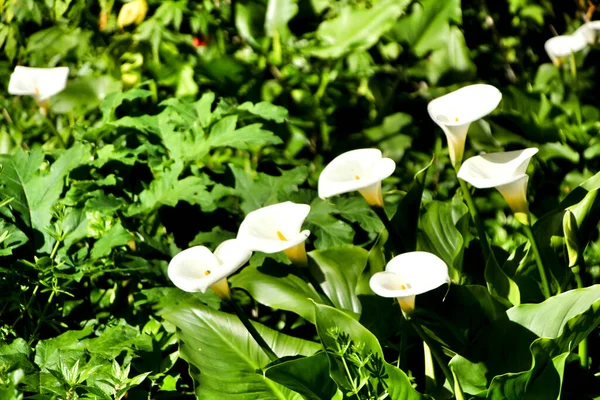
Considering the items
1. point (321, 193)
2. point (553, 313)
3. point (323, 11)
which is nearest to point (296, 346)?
point (321, 193)

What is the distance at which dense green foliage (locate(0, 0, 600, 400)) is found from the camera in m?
1.27

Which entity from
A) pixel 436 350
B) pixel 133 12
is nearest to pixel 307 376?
pixel 436 350

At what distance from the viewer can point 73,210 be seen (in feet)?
5.27

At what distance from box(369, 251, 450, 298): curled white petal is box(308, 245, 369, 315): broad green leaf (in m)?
0.30

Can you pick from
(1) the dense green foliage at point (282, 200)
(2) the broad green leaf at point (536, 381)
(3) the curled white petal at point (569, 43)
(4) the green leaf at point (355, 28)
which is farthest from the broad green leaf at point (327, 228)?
(3) the curled white petal at point (569, 43)

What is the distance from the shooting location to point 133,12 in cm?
249

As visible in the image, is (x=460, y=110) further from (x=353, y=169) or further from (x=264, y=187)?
(x=264, y=187)

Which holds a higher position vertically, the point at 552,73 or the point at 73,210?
the point at 73,210

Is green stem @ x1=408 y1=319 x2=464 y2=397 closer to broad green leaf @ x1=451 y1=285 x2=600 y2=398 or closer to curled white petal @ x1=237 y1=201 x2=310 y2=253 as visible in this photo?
broad green leaf @ x1=451 y1=285 x2=600 y2=398

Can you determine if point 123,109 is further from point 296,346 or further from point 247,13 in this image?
point 296,346

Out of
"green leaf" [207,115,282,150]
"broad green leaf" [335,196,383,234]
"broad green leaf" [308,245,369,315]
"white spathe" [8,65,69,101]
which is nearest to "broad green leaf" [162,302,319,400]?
"broad green leaf" [308,245,369,315]

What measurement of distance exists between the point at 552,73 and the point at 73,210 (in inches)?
72.1

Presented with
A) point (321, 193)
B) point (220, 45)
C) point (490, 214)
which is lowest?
point (490, 214)

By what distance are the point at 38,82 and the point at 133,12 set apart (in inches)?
25.2
